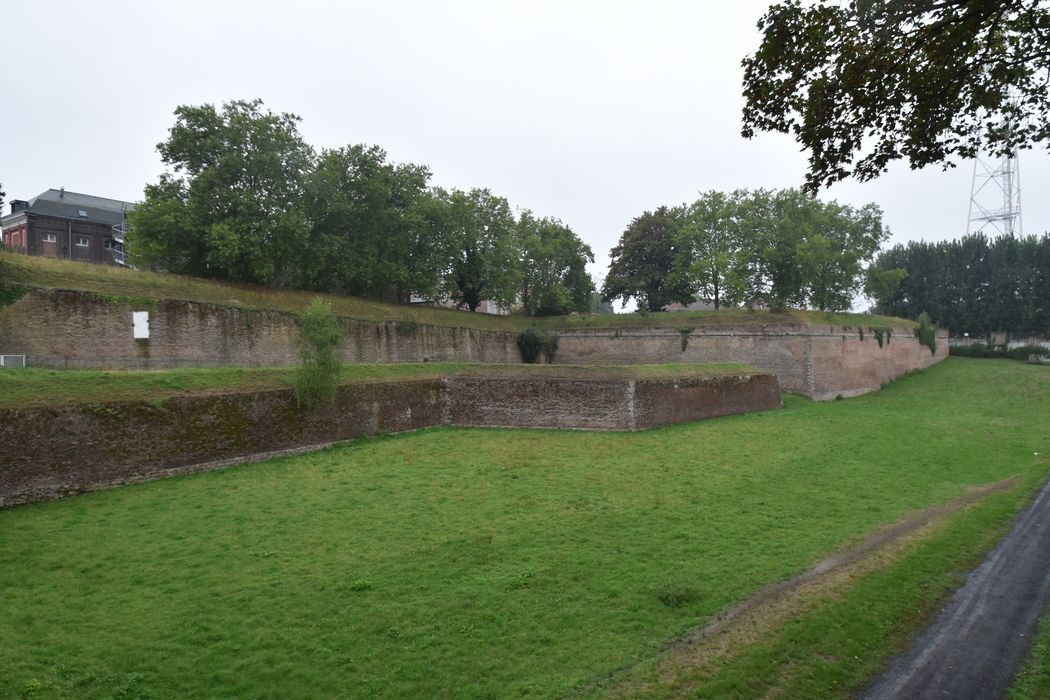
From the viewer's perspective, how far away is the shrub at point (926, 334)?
37216 millimetres

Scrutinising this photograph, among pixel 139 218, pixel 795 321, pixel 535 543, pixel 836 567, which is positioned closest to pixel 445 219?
pixel 139 218

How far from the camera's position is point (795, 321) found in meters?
27.3

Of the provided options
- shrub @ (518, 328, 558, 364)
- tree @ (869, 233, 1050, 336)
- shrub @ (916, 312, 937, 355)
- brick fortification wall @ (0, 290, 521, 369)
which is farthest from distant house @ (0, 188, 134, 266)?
tree @ (869, 233, 1050, 336)

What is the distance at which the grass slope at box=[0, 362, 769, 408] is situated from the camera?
35.9 feet

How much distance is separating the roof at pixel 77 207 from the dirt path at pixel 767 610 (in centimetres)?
4941

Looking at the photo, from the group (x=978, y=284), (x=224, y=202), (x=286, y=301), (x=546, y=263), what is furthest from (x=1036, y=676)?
(x=978, y=284)

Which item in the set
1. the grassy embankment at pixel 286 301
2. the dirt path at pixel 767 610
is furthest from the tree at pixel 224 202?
the dirt path at pixel 767 610

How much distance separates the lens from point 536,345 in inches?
1330

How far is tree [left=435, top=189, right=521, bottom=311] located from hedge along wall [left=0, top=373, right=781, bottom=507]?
15302mm

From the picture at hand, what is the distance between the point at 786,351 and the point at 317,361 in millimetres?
22045

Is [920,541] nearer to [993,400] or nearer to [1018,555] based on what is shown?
[1018,555]

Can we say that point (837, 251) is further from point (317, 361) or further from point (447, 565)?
point (447, 565)

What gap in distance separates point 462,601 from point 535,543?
2134 millimetres

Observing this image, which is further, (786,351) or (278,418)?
(786,351)
